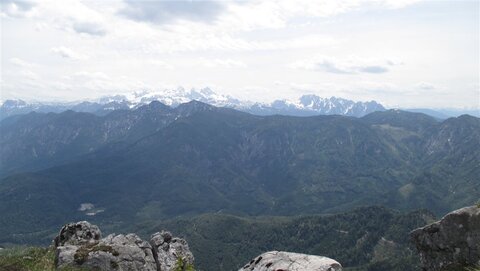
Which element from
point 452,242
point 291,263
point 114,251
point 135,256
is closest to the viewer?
point 291,263

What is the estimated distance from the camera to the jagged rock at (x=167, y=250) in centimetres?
5467

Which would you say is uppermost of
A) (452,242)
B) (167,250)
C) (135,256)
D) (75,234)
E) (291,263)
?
(452,242)

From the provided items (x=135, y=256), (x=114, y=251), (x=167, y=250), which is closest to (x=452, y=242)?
(x=135, y=256)

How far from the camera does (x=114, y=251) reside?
144 ft

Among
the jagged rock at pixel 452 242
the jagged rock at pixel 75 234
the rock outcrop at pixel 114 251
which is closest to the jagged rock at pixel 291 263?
the rock outcrop at pixel 114 251

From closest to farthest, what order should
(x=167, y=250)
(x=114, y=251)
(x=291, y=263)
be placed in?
1. (x=291, y=263)
2. (x=114, y=251)
3. (x=167, y=250)

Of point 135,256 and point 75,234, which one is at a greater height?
point 135,256

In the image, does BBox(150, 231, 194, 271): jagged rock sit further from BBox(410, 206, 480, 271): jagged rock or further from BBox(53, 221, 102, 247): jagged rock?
BBox(410, 206, 480, 271): jagged rock

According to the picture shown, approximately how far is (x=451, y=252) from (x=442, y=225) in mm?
2211

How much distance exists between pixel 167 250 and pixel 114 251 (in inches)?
563

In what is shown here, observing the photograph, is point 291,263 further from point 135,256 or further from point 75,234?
point 75,234

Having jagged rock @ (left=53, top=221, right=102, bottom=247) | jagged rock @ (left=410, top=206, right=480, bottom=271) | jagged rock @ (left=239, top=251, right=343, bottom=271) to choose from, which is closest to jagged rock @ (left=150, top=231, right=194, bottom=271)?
jagged rock @ (left=53, top=221, right=102, bottom=247)

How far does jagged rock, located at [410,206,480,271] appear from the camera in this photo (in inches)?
1378

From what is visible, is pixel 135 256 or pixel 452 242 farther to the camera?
pixel 135 256
